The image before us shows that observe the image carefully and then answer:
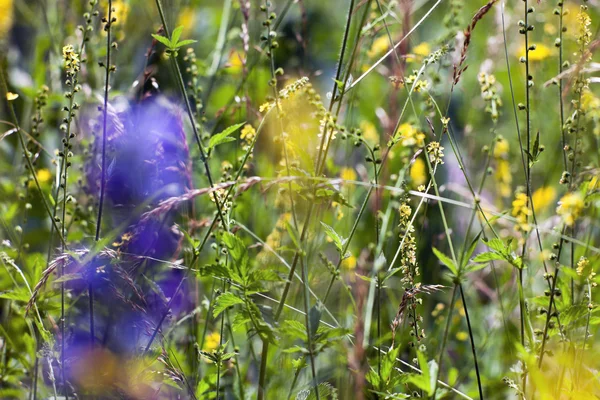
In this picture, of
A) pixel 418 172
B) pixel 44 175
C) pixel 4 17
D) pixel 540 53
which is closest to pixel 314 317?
pixel 418 172

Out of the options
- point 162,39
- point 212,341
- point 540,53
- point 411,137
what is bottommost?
point 212,341

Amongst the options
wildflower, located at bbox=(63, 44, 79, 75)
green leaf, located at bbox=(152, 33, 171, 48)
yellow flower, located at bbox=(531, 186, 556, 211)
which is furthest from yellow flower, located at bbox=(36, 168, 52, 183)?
yellow flower, located at bbox=(531, 186, 556, 211)

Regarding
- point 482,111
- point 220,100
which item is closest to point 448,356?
point 482,111

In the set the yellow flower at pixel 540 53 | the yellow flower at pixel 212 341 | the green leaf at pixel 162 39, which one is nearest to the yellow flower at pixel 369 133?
the yellow flower at pixel 540 53

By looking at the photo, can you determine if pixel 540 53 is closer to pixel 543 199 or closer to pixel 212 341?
pixel 543 199

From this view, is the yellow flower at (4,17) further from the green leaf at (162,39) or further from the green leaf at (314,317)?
the green leaf at (314,317)

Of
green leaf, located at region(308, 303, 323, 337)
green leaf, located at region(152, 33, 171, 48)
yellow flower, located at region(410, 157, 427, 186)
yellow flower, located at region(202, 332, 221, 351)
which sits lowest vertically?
yellow flower, located at region(202, 332, 221, 351)

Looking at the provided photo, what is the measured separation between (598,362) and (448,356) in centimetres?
54

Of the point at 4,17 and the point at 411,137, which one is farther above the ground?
the point at 4,17

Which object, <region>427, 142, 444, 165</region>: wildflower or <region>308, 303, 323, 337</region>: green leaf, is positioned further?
<region>427, 142, 444, 165</region>: wildflower

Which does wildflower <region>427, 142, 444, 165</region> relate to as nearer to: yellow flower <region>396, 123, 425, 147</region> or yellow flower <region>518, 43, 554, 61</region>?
yellow flower <region>396, 123, 425, 147</region>

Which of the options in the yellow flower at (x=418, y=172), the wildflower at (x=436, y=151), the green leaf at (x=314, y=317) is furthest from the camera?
the yellow flower at (x=418, y=172)

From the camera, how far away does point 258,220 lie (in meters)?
2.02

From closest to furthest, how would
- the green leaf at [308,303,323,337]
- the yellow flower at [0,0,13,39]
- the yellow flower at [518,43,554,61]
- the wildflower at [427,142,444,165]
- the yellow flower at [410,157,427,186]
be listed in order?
the green leaf at [308,303,323,337] → the wildflower at [427,142,444,165] → the yellow flower at [410,157,427,186] → the yellow flower at [518,43,554,61] → the yellow flower at [0,0,13,39]
